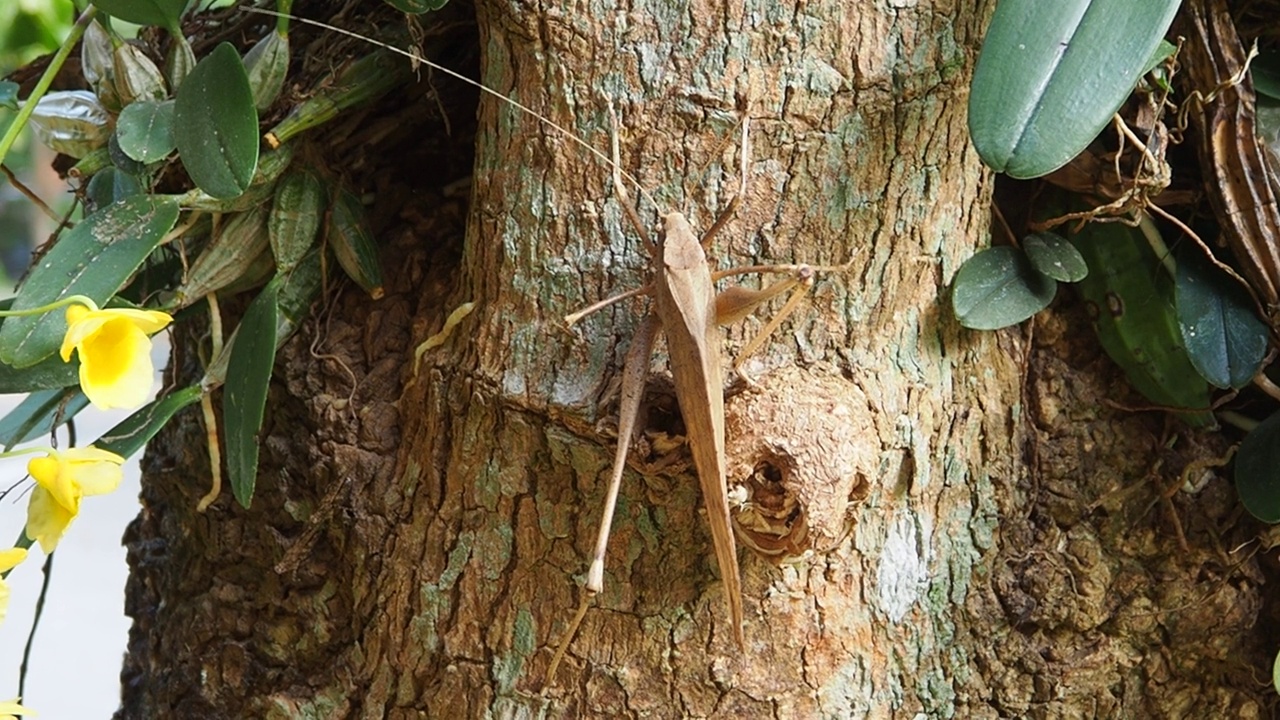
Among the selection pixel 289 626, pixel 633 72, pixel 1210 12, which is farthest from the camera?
pixel 289 626

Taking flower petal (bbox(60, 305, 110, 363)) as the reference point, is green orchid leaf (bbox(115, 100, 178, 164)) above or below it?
above

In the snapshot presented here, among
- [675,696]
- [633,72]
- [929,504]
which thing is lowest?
[675,696]

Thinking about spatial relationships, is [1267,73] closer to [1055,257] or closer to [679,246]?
[1055,257]

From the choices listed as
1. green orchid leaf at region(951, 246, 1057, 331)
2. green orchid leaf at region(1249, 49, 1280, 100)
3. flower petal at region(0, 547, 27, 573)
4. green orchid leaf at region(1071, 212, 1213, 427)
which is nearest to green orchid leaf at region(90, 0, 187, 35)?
flower petal at region(0, 547, 27, 573)

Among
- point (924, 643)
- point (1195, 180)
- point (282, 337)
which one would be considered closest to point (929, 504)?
point (924, 643)

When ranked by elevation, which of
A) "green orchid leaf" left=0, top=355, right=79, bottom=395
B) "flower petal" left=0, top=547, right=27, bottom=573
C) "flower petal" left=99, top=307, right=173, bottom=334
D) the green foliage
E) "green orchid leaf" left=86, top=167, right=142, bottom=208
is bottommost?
"flower petal" left=0, top=547, right=27, bottom=573

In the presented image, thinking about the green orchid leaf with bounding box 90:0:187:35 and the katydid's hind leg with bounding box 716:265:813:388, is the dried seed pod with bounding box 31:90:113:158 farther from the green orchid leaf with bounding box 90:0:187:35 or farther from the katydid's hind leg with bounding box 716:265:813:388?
the katydid's hind leg with bounding box 716:265:813:388

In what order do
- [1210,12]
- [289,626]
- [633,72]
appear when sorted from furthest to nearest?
[289,626] → [1210,12] → [633,72]

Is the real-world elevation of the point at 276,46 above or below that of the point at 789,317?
above

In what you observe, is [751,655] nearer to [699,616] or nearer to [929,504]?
[699,616]
